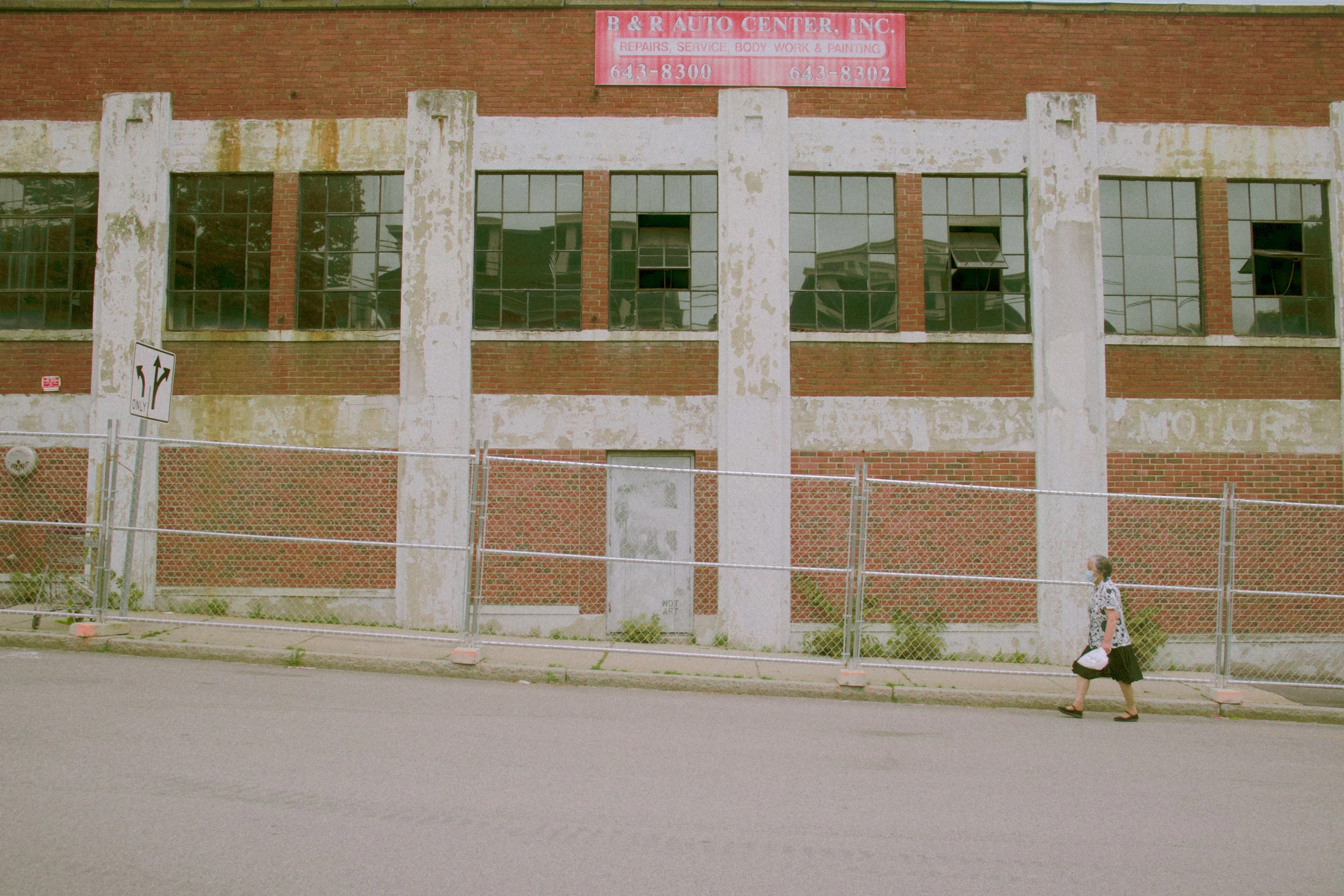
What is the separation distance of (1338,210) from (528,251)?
37.2 ft

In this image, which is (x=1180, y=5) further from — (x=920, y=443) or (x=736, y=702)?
(x=736, y=702)

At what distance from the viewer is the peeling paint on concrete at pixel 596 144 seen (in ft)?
40.4

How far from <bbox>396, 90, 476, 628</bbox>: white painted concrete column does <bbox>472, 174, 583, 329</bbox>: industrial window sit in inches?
9.9

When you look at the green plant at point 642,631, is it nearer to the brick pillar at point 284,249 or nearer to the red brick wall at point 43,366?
the brick pillar at point 284,249

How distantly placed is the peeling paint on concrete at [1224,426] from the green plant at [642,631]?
6.55 m

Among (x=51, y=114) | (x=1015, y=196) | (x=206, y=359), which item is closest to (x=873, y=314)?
(x=1015, y=196)

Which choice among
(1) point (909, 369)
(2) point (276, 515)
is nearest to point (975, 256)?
(1) point (909, 369)

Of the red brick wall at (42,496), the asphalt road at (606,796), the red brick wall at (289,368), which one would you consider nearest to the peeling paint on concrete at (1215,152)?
the asphalt road at (606,796)

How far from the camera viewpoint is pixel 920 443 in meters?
12.1

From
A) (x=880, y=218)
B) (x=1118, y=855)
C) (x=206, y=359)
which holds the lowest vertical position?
(x=1118, y=855)

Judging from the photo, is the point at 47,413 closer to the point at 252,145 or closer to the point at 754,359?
the point at 252,145

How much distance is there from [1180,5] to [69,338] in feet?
52.7

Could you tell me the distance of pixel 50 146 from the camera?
1245cm

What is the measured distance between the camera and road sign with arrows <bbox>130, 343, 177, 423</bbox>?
29.6ft
